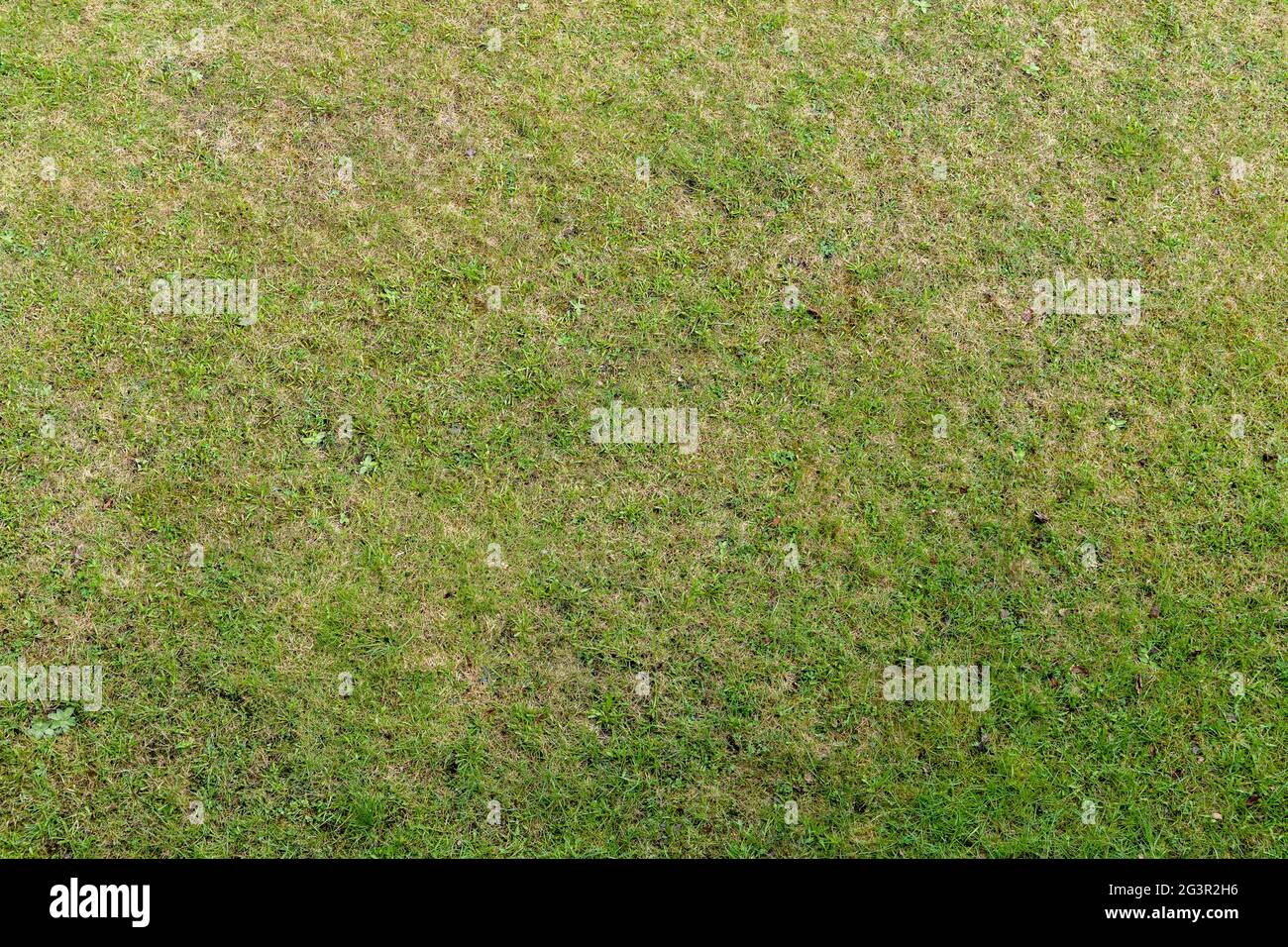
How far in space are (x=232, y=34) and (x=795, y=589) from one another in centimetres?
625

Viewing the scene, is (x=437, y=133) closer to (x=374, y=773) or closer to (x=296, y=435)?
(x=296, y=435)

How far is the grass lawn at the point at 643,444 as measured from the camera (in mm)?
5273

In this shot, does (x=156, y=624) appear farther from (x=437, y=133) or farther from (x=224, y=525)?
(x=437, y=133)

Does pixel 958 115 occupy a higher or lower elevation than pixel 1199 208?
higher

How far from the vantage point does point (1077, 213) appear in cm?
649

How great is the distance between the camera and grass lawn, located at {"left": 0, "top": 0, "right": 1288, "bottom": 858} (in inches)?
208

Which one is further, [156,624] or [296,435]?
[296,435]

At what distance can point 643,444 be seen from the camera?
19.4 feet

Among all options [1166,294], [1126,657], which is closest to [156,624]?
[1126,657]

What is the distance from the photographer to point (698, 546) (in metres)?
5.67

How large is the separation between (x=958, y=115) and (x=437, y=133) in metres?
4.14

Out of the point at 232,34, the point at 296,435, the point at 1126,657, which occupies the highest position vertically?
the point at 232,34
